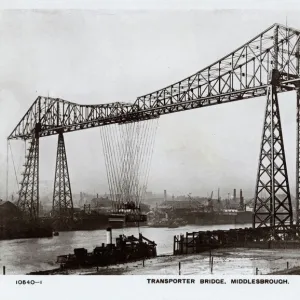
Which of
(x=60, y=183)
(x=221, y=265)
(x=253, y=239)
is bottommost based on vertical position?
(x=221, y=265)

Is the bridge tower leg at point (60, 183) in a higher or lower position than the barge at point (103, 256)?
higher

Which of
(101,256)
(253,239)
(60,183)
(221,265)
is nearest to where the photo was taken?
(221,265)

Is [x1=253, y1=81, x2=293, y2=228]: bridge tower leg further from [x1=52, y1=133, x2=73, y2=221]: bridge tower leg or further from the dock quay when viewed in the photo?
[x1=52, y1=133, x2=73, y2=221]: bridge tower leg

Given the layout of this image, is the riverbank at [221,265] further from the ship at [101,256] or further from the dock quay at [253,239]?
the ship at [101,256]

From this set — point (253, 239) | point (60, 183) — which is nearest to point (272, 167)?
point (253, 239)

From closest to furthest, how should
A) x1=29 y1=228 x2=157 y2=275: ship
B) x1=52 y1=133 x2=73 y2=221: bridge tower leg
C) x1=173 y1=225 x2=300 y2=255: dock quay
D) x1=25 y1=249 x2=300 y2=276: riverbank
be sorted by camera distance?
1. x1=25 y1=249 x2=300 y2=276: riverbank
2. x1=29 y1=228 x2=157 y2=275: ship
3. x1=173 y1=225 x2=300 y2=255: dock quay
4. x1=52 y1=133 x2=73 y2=221: bridge tower leg

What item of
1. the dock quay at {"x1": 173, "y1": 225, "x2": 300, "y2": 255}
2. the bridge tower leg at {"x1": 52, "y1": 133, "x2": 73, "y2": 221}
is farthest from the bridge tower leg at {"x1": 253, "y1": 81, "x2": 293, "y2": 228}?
the bridge tower leg at {"x1": 52, "y1": 133, "x2": 73, "y2": 221}

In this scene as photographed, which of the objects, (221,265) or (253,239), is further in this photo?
(253,239)

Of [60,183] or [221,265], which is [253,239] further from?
[60,183]

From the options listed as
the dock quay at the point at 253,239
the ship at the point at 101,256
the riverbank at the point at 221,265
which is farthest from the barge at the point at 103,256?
the dock quay at the point at 253,239
